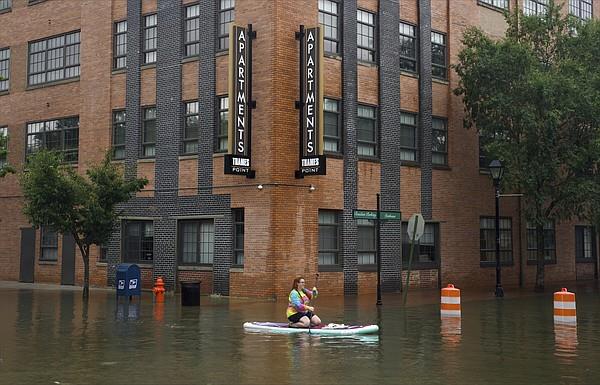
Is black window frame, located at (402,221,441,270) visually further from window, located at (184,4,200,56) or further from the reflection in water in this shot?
the reflection in water

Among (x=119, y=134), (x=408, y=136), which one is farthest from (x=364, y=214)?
(x=119, y=134)

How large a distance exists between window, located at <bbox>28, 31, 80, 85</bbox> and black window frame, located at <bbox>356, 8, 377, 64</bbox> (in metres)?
12.5

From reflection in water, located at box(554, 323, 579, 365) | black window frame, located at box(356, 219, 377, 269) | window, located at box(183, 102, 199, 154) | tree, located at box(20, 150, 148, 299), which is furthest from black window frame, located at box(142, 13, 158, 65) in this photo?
reflection in water, located at box(554, 323, 579, 365)

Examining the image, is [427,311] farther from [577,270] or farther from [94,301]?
[577,270]

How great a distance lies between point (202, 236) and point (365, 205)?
5.92 meters

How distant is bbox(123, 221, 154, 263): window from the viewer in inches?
1137

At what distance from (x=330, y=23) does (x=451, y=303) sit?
12.3 metres

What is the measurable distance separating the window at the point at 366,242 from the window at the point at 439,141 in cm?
458

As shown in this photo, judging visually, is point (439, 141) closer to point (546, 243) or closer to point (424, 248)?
point (424, 248)

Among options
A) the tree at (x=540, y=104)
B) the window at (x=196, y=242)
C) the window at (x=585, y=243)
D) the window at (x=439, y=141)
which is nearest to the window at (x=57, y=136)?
the window at (x=196, y=242)

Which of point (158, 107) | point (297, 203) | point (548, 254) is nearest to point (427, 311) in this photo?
point (297, 203)

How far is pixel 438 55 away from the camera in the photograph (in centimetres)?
3111

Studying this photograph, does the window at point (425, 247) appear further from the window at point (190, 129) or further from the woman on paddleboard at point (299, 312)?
the woman on paddleboard at point (299, 312)

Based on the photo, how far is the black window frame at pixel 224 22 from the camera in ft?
87.6
